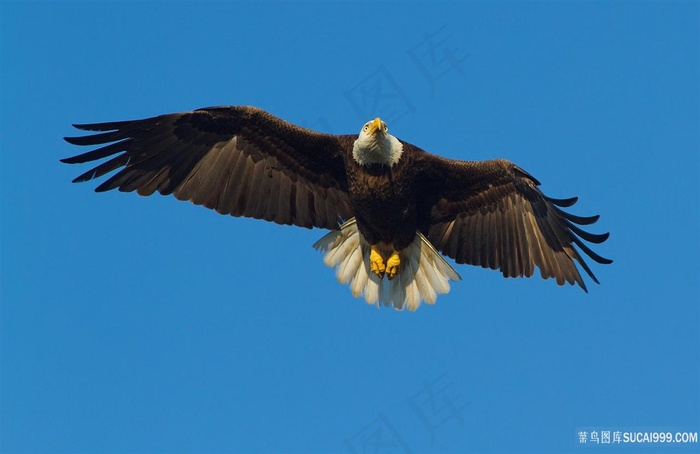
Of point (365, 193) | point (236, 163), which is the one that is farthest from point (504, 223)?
point (236, 163)

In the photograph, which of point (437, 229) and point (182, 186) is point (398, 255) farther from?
point (182, 186)

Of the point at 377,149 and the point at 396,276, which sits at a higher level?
the point at 377,149

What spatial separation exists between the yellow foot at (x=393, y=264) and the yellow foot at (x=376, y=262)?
52 millimetres

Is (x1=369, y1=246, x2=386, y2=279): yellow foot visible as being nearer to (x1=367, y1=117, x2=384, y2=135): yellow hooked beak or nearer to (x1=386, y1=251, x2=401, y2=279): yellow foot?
(x1=386, y1=251, x2=401, y2=279): yellow foot

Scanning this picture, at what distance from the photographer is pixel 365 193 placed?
12.4 m

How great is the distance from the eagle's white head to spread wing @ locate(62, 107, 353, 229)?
0.22 m

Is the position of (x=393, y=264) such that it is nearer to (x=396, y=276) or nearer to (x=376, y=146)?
(x=396, y=276)

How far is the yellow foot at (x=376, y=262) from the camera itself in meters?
13.1

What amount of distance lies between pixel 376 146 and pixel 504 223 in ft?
5.41

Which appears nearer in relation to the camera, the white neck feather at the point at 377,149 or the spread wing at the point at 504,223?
the white neck feather at the point at 377,149

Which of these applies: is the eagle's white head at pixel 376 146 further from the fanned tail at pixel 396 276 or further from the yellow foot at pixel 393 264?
the yellow foot at pixel 393 264

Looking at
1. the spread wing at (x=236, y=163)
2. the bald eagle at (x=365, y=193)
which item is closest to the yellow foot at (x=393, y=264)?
the bald eagle at (x=365, y=193)

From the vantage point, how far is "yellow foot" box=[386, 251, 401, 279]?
1309 centimetres

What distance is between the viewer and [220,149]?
12.6 m
